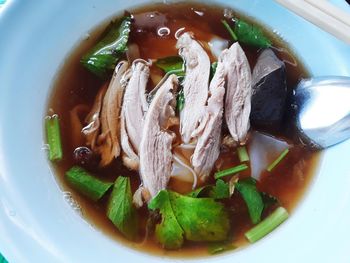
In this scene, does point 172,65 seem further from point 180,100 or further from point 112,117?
point 112,117

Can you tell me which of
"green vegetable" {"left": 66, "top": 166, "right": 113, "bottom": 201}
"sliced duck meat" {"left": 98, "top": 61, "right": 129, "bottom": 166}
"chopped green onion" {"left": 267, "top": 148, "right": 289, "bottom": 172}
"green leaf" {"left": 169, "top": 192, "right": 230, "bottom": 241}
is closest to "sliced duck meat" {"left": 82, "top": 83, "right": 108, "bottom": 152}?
"sliced duck meat" {"left": 98, "top": 61, "right": 129, "bottom": 166}

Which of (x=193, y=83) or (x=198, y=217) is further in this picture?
(x=193, y=83)

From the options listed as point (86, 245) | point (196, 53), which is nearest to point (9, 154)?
point (86, 245)

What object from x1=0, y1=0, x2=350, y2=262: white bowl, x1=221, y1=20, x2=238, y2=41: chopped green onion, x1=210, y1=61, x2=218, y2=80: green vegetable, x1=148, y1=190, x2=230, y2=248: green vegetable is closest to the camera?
x1=0, y1=0, x2=350, y2=262: white bowl

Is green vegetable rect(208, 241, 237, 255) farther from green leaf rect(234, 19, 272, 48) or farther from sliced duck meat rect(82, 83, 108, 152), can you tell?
green leaf rect(234, 19, 272, 48)

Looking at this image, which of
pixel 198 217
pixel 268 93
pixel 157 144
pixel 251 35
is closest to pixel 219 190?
pixel 198 217

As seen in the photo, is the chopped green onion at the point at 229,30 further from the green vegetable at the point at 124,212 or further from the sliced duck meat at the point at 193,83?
the green vegetable at the point at 124,212
